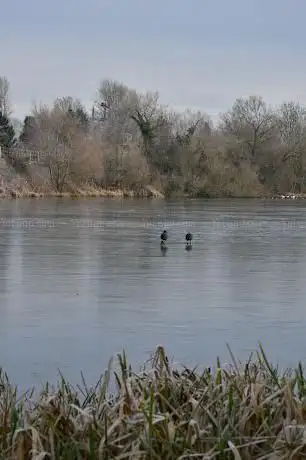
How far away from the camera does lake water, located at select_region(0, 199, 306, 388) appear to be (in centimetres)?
794

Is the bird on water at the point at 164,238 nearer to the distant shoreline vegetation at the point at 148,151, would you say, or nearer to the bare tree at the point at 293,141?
the distant shoreline vegetation at the point at 148,151

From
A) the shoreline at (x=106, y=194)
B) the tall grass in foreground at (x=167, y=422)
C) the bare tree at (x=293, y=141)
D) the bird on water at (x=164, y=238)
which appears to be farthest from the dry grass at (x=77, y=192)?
the tall grass in foreground at (x=167, y=422)

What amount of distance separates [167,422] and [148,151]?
74.5 m

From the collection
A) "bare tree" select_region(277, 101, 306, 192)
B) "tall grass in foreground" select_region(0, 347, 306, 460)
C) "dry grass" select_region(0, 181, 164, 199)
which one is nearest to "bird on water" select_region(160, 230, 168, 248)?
"tall grass in foreground" select_region(0, 347, 306, 460)

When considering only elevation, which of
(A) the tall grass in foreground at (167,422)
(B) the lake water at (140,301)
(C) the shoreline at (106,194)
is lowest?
(B) the lake water at (140,301)

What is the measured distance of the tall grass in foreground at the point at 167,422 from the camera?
4430mm

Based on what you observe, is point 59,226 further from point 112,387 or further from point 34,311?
point 112,387

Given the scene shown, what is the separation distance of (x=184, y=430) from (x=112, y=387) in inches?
72.8

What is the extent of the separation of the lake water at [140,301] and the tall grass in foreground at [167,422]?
5.93ft

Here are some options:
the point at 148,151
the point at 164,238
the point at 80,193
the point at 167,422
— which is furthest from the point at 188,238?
the point at 148,151

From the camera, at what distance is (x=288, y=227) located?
2900cm

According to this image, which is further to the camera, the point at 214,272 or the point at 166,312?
the point at 214,272

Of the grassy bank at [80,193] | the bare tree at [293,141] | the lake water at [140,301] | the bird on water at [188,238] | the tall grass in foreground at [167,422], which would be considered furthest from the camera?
the bare tree at [293,141]

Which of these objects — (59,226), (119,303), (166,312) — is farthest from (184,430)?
(59,226)
